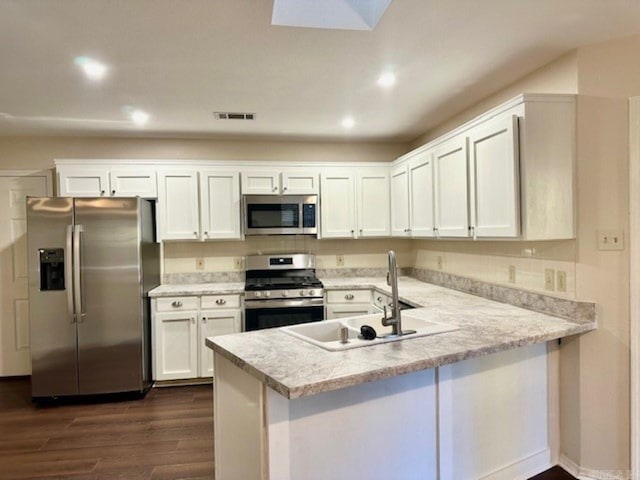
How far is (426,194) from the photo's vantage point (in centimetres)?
338

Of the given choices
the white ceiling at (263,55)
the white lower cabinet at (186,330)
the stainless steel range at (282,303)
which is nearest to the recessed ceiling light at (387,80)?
the white ceiling at (263,55)

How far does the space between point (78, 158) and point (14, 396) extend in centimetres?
230

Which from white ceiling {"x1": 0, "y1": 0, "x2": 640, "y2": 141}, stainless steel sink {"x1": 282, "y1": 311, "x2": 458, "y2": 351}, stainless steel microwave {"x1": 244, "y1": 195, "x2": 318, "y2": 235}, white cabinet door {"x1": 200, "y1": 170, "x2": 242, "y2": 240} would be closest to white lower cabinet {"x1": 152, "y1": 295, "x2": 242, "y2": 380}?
white cabinet door {"x1": 200, "y1": 170, "x2": 242, "y2": 240}

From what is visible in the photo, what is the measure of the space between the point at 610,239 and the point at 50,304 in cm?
409

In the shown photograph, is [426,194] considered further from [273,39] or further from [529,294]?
[273,39]

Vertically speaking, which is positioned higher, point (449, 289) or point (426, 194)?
point (426, 194)

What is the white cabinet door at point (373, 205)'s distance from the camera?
13.9 ft

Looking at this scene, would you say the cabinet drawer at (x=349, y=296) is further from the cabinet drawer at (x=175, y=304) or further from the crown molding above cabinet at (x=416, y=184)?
the cabinet drawer at (x=175, y=304)

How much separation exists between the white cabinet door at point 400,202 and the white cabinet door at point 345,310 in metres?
0.81

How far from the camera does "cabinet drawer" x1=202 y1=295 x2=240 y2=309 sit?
3.77 metres

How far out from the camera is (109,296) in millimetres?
3461

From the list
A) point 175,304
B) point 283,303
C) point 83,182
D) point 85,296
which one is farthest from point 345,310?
point 83,182

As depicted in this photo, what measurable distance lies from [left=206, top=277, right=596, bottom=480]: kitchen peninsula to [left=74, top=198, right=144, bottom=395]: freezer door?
187 centimetres

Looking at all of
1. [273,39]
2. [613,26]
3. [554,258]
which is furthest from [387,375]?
[613,26]
